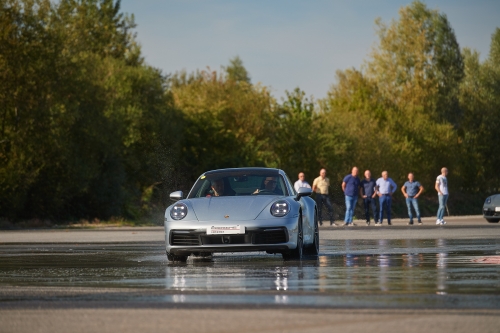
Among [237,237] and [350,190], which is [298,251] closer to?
[237,237]

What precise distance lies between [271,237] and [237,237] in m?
0.51

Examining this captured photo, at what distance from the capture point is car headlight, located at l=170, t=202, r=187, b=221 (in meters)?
15.4

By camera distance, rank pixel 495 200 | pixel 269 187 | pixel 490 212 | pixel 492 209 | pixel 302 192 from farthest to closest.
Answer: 1. pixel 495 200
2. pixel 490 212
3. pixel 492 209
4. pixel 269 187
5. pixel 302 192

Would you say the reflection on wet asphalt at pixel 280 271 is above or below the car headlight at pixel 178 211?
below

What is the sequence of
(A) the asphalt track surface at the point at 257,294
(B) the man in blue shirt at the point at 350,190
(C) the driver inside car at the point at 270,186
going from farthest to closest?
(B) the man in blue shirt at the point at 350,190 < (C) the driver inside car at the point at 270,186 < (A) the asphalt track surface at the point at 257,294

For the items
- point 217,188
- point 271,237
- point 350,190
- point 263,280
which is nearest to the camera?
point 263,280

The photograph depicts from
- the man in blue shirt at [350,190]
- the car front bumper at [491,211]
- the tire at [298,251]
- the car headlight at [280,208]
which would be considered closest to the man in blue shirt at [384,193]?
the man in blue shirt at [350,190]

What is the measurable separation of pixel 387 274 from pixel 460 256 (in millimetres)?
3911

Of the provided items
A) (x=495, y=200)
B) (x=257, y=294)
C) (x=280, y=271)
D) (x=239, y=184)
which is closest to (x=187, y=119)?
(x=495, y=200)

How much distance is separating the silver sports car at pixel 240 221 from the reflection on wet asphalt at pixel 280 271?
0.91 feet

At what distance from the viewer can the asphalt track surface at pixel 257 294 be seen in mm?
7723

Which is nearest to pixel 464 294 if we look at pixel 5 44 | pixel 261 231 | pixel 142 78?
pixel 261 231

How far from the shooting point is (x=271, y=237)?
49.2 ft

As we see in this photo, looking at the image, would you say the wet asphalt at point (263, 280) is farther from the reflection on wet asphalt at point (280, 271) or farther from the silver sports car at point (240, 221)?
the silver sports car at point (240, 221)
